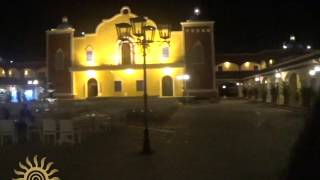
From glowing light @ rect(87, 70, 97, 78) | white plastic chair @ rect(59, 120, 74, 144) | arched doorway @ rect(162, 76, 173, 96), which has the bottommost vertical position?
white plastic chair @ rect(59, 120, 74, 144)

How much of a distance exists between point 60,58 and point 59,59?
0.20 m

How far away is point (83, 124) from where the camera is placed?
59.5 ft

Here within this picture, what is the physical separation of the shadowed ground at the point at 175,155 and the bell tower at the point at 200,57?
31.1 meters

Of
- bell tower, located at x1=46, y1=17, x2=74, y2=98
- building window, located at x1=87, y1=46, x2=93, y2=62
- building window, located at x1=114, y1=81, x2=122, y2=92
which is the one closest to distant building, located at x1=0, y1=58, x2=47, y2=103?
bell tower, located at x1=46, y1=17, x2=74, y2=98

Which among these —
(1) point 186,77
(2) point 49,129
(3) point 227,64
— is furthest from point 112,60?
(2) point 49,129

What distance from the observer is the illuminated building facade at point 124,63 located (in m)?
50.2

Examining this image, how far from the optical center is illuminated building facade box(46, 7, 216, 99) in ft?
165

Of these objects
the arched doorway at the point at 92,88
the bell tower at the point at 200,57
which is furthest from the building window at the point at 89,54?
the bell tower at the point at 200,57

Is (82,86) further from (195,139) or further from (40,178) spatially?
(40,178)

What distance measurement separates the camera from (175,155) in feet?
42.0

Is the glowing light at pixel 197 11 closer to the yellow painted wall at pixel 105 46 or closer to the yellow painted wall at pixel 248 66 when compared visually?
the yellow painted wall at pixel 105 46

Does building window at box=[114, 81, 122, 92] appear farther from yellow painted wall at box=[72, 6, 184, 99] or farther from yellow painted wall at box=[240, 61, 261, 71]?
yellow painted wall at box=[240, 61, 261, 71]

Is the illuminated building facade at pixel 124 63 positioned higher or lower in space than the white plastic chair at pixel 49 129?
higher

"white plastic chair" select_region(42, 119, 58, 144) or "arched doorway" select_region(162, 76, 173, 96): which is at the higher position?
"arched doorway" select_region(162, 76, 173, 96)
